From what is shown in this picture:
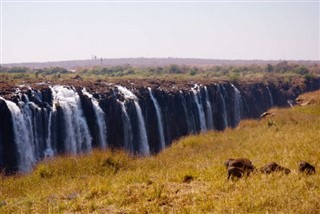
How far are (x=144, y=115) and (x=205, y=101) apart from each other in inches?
418

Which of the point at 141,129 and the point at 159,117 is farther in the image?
the point at 159,117

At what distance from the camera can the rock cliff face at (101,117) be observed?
860 inches

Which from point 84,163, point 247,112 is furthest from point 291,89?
point 84,163

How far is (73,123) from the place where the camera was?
25.5m

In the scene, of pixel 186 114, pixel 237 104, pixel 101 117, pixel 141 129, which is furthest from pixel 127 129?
pixel 237 104

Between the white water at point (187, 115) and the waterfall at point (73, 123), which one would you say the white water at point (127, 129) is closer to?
the waterfall at point (73, 123)

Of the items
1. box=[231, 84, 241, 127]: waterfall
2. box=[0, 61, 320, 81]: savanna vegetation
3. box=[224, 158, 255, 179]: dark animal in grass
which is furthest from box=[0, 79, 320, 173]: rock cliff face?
box=[0, 61, 320, 81]: savanna vegetation

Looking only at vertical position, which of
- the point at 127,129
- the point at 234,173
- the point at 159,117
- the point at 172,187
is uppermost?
the point at 234,173

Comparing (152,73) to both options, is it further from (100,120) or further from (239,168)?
(239,168)

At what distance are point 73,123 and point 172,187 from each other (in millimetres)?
19265

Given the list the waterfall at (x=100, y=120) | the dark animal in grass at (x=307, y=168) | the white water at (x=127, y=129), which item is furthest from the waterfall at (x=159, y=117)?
the dark animal in grass at (x=307, y=168)

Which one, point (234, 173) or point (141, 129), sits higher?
point (234, 173)

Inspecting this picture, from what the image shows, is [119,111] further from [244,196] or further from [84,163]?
[244,196]

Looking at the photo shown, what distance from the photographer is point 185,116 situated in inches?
1441
